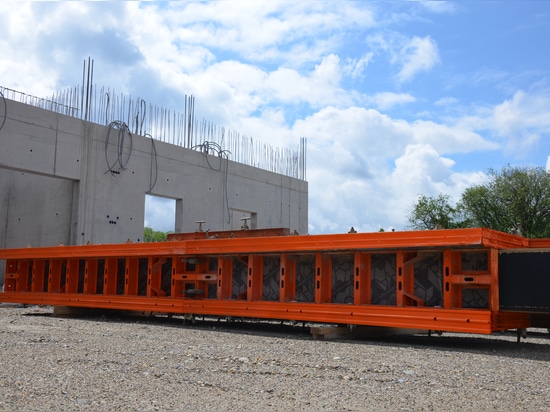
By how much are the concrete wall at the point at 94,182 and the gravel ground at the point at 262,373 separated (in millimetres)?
13429

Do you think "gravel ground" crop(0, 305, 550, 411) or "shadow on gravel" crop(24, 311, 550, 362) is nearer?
"gravel ground" crop(0, 305, 550, 411)

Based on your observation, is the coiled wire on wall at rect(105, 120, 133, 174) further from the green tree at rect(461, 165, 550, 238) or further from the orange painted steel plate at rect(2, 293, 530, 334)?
the green tree at rect(461, 165, 550, 238)

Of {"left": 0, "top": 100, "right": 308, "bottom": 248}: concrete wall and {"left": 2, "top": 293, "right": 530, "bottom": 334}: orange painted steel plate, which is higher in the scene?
{"left": 0, "top": 100, "right": 308, "bottom": 248}: concrete wall

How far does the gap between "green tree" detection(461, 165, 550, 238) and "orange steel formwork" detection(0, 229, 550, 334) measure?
28.3m

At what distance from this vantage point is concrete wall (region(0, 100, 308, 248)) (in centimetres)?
2239

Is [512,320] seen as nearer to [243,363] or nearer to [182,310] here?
[243,363]

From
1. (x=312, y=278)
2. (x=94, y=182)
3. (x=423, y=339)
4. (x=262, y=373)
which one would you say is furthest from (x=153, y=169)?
(x=262, y=373)

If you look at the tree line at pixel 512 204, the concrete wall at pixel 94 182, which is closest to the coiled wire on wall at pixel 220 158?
the concrete wall at pixel 94 182

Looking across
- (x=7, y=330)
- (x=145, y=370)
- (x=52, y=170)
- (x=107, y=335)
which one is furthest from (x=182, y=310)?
(x=52, y=170)

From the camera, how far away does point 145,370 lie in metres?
6.70

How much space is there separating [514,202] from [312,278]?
30725 mm

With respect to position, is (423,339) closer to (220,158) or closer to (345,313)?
(345,313)

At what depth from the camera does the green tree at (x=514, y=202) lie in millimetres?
37062

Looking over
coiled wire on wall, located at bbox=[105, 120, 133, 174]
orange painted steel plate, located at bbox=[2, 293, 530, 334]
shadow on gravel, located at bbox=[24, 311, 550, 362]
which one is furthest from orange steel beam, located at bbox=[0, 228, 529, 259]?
coiled wire on wall, located at bbox=[105, 120, 133, 174]
